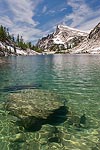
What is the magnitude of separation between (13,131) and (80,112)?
6.81m

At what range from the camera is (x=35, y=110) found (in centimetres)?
1812

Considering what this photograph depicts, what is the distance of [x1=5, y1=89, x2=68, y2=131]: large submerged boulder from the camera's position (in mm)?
16953

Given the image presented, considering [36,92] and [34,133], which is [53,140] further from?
[36,92]

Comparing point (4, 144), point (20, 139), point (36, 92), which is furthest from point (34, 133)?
point (36, 92)

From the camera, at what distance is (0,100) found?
78.3ft

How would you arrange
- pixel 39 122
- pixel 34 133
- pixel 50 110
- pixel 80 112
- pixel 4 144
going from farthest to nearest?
pixel 80 112, pixel 50 110, pixel 39 122, pixel 34 133, pixel 4 144

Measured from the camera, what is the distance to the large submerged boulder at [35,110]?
16953mm

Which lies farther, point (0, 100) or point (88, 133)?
point (0, 100)

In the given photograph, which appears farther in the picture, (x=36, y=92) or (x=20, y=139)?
(x=36, y=92)

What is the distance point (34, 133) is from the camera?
15594 mm

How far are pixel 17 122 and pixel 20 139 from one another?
2908 millimetres

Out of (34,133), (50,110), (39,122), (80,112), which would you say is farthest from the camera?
(80,112)

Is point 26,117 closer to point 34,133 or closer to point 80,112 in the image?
point 34,133

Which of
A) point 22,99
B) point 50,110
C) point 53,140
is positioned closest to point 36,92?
point 22,99
